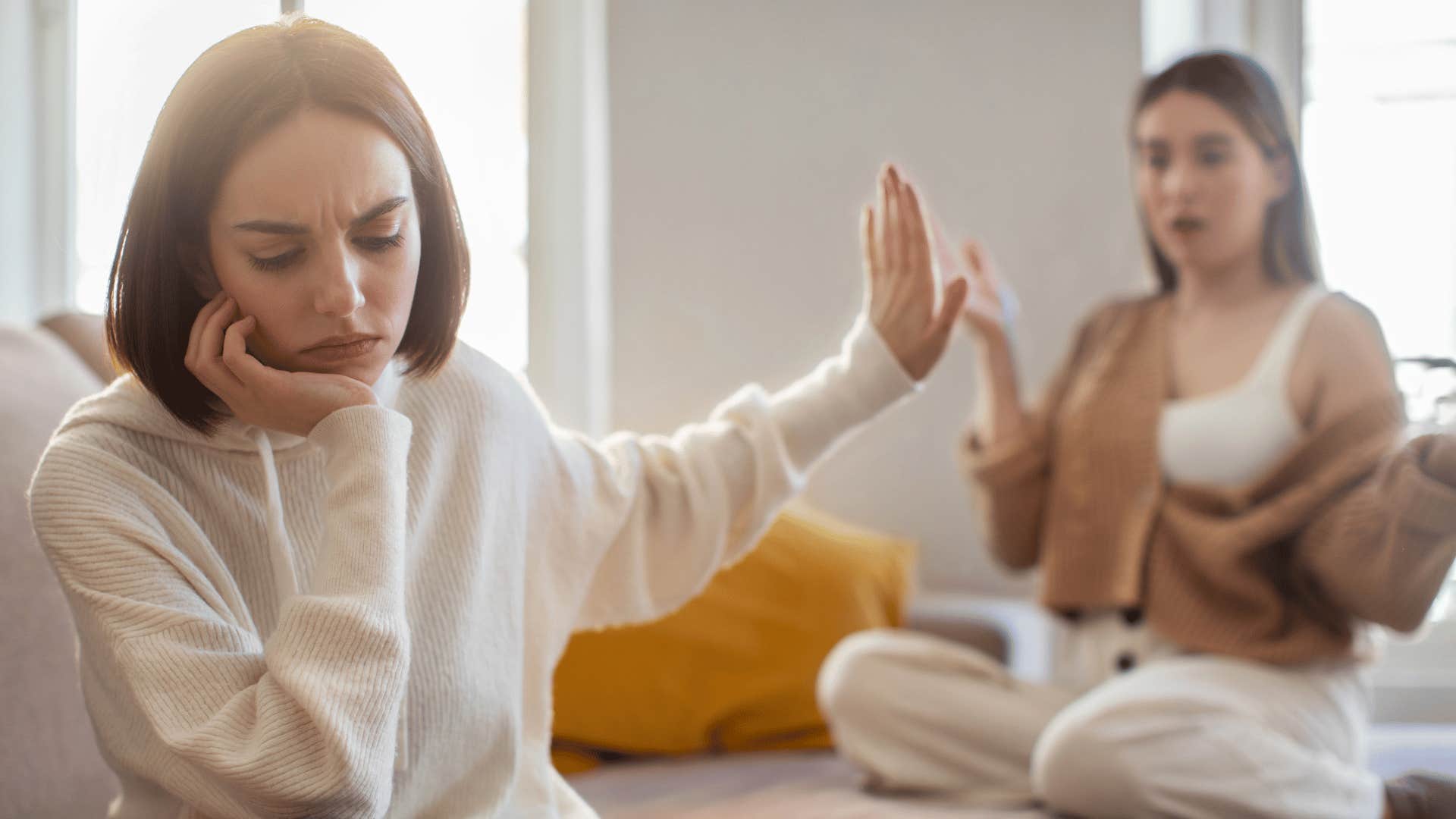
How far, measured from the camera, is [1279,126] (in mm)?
1702

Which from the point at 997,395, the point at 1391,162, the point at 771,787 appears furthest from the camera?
the point at 1391,162

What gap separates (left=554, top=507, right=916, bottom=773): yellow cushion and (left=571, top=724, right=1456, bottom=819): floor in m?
0.04

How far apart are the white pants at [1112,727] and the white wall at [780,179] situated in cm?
77

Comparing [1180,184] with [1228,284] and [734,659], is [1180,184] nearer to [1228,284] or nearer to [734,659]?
[1228,284]

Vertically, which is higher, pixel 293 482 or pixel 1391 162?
pixel 1391 162

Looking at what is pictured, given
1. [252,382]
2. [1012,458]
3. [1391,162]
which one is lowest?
[1012,458]

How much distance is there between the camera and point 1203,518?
1646mm

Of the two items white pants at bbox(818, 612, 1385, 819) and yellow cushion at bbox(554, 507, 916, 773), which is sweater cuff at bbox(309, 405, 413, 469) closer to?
white pants at bbox(818, 612, 1385, 819)

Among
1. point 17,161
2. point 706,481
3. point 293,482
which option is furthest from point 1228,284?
point 17,161

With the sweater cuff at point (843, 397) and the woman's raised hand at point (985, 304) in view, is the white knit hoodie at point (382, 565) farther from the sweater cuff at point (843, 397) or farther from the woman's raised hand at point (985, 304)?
the woman's raised hand at point (985, 304)

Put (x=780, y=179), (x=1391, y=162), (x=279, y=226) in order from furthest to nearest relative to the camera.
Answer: (x=780, y=179), (x=1391, y=162), (x=279, y=226)

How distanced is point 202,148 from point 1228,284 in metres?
1.42

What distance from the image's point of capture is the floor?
146 centimetres

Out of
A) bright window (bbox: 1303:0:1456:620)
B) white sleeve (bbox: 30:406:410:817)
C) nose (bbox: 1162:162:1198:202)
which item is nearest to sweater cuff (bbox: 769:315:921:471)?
white sleeve (bbox: 30:406:410:817)
